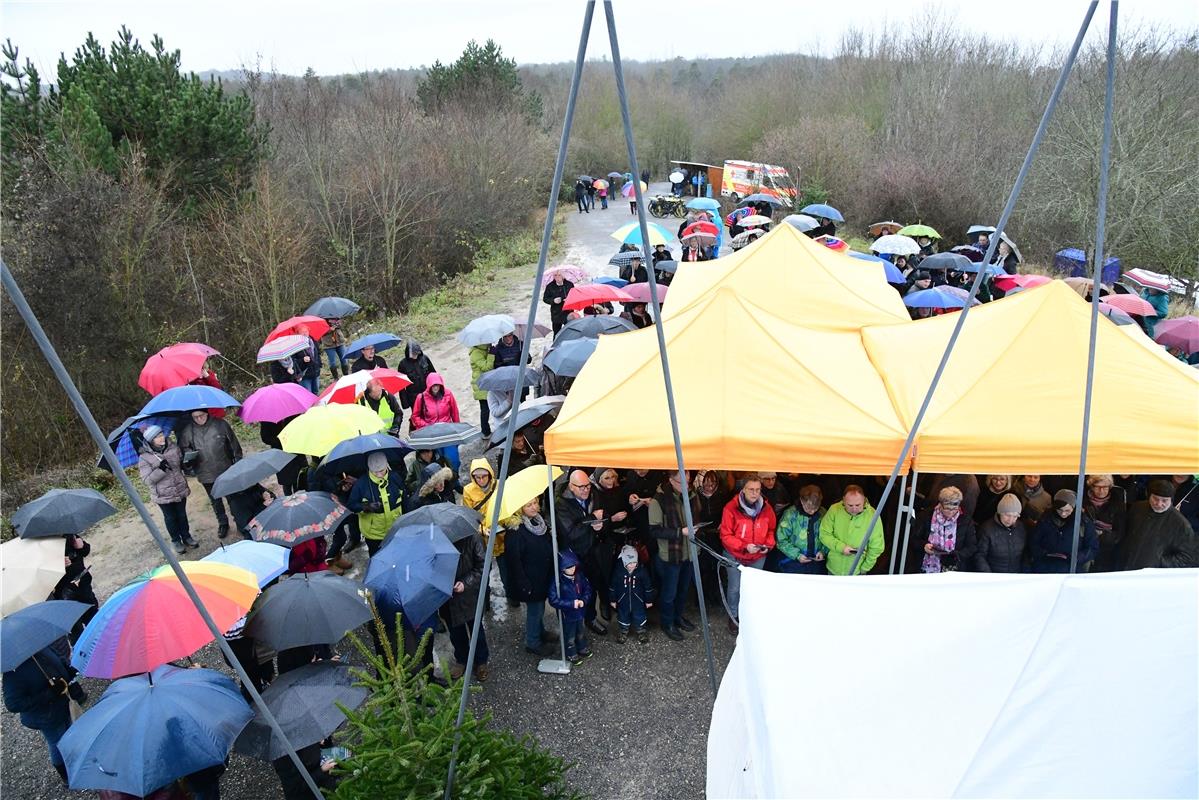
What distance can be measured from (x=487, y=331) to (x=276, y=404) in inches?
98.3

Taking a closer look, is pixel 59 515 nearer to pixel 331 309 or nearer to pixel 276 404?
pixel 276 404

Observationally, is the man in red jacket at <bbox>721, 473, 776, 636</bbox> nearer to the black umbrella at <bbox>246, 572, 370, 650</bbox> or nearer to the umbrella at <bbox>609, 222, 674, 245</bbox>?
the black umbrella at <bbox>246, 572, 370, 650</bbox>

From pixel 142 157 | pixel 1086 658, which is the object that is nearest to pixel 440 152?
pixel 142 157

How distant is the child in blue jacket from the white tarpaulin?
2.47 metres

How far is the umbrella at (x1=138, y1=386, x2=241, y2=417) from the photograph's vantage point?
21.5ft

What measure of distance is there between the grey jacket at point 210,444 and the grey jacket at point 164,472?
182 mm

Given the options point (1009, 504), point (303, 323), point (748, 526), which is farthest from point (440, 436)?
point (1009, 504)

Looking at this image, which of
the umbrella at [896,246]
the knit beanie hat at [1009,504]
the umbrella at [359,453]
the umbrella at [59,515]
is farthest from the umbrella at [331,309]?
the umbrella at [896,246]

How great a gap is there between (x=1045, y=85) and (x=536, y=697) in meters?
27.2

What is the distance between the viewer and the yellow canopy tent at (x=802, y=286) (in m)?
7.59

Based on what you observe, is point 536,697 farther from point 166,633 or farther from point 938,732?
point 938,732

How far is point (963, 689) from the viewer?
7.92ft

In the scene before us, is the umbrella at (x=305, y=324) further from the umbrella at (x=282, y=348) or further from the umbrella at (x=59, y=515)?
the umbrella at (x=59, y=515)

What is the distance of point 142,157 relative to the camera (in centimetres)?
1262
